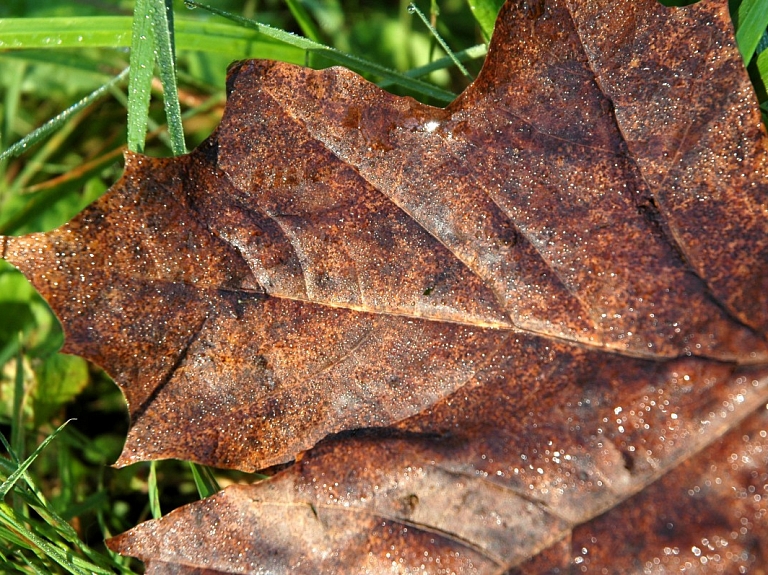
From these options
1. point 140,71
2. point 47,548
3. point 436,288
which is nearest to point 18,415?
point 47,548

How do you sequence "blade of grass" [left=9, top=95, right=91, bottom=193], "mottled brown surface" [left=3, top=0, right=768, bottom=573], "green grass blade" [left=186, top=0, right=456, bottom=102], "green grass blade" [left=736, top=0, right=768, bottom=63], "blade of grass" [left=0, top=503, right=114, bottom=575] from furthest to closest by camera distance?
"blade of grass" [left=9, top=95, right=91, bottom=193] → "green grass blade" [left=186, top=0, right=456, bottom=102] → "green grass blade" [left=736, top=0, right=768, bottom=63] → "blade of grass" [left=0, top=503, right=114, bottom=575] → "mottled brown surface" [left=3, top=0, right=768, bottom=573]

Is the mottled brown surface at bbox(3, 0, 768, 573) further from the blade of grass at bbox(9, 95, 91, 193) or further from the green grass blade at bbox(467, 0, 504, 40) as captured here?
the blade of grass at bbox(9, 95, 91, 193)

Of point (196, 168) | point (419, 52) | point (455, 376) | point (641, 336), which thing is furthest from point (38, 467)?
point (419, 52)

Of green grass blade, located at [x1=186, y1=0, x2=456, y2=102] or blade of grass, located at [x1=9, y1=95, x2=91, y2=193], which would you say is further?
blade of grass, located at [x1=9, y1=95, x2=91, y2=193]

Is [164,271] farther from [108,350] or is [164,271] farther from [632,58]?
[632,58]

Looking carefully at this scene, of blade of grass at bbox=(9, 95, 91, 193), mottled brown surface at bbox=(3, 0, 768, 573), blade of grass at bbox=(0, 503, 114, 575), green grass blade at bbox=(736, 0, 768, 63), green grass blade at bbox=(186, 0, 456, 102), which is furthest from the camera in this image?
blade of grass at bbox=(9, 95, 91, 193)

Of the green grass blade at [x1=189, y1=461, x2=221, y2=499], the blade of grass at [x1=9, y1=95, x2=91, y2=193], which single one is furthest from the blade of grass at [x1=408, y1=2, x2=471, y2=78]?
the blade of grass at [x1=9, y1=95, x2=91, y2=193]

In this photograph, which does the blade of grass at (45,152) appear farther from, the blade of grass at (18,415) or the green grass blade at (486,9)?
the green grass blade at (486,9)

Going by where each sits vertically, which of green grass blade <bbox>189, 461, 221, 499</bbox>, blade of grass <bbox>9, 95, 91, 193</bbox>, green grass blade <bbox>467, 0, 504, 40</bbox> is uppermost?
green grass blade <bbox>467, 0, 504, 40</bbox>

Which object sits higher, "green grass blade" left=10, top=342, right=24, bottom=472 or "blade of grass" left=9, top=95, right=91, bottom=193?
"blade of grass" left=9, top=95, right=91, bottom=193
